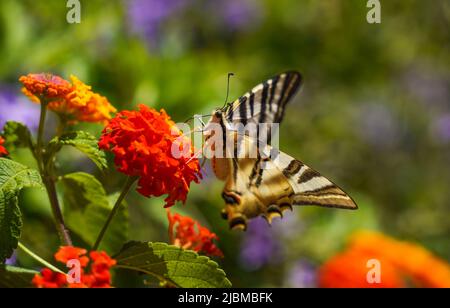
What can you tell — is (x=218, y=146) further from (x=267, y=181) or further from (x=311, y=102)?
(x=311, y=102)

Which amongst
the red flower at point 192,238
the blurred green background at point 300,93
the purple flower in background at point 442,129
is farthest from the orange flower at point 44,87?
the purple flower in background at point 442,129

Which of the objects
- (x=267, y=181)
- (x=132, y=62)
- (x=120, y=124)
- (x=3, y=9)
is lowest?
(x=267, y=181)

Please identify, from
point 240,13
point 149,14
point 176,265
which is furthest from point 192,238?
point 240,13

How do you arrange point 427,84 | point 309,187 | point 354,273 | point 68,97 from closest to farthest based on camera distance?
→ 1. point 68,97
2. point 309,187
3. point 354,273
4. point 427,84

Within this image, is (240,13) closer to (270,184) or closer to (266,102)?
(266,102)

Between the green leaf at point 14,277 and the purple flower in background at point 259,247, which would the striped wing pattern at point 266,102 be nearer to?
the green leaf at point 14,277

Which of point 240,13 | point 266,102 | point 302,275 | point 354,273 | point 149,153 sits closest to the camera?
point 149,153
